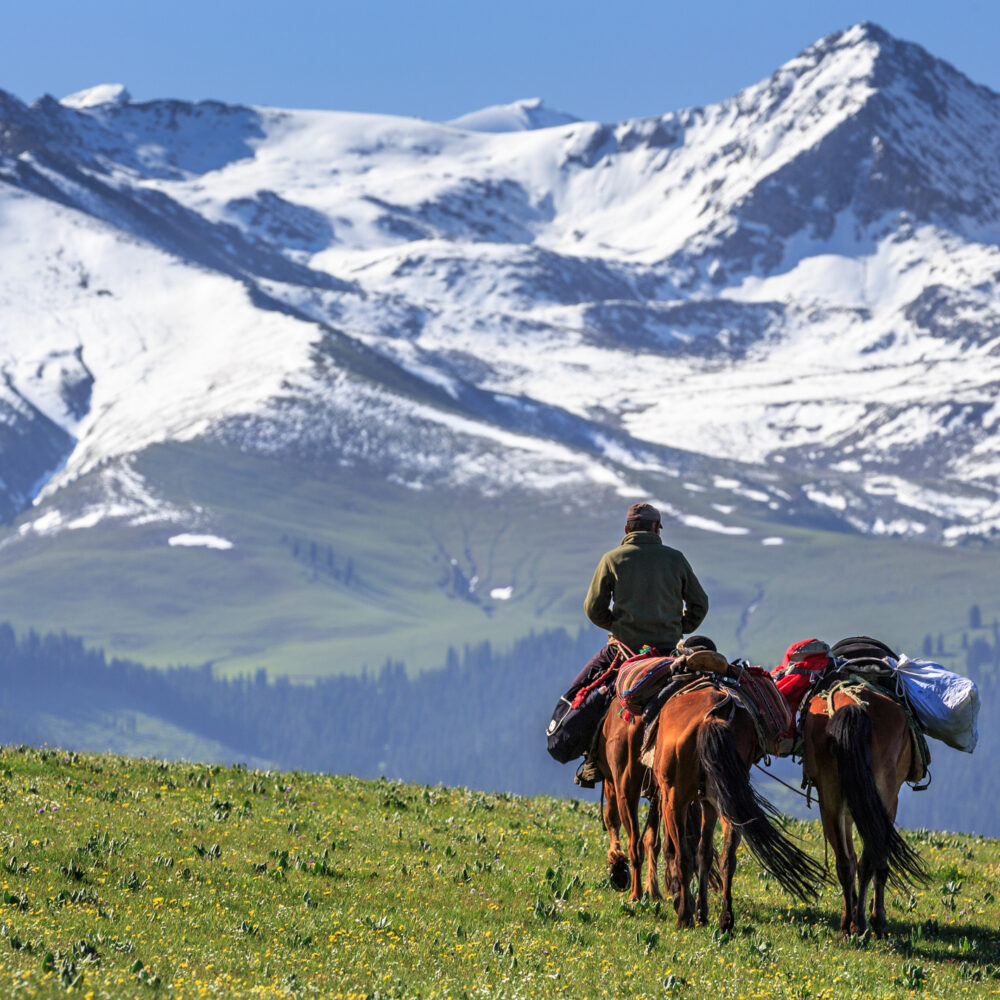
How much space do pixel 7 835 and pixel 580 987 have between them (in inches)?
322

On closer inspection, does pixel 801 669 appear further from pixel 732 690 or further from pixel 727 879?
pixel 727 879

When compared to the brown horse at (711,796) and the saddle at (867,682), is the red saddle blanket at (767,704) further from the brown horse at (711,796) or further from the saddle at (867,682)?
the saddle at (867,682)

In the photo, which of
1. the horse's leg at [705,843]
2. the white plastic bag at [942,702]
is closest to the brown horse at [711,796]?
the horse's leg at [705,843]

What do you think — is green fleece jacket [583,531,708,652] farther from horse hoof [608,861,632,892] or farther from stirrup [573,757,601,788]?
horse hoof [608,861,632,892]

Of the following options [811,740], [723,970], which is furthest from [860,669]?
[723,970]

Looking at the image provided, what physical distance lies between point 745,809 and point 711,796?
50 cm

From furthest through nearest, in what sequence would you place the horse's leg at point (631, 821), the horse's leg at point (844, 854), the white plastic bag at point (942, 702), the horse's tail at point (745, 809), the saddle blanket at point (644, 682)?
the white plastic bag at point (942, 702) < the horse's leg at point (631, 821) < the saddle blanket at point (644, 682) < the horse's leg at point (844, 854) < the horse's tail at point (745, 809)

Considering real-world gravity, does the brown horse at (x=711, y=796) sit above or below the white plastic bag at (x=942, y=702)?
below

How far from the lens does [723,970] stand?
16.1 m

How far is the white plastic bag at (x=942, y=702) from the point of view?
19766mm

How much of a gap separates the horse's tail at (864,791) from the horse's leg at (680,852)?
2.17 metres

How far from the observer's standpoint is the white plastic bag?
19766 mm

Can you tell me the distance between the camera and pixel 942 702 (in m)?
19.8

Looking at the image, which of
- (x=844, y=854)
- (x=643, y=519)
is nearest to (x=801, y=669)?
(x=844, y=854)
